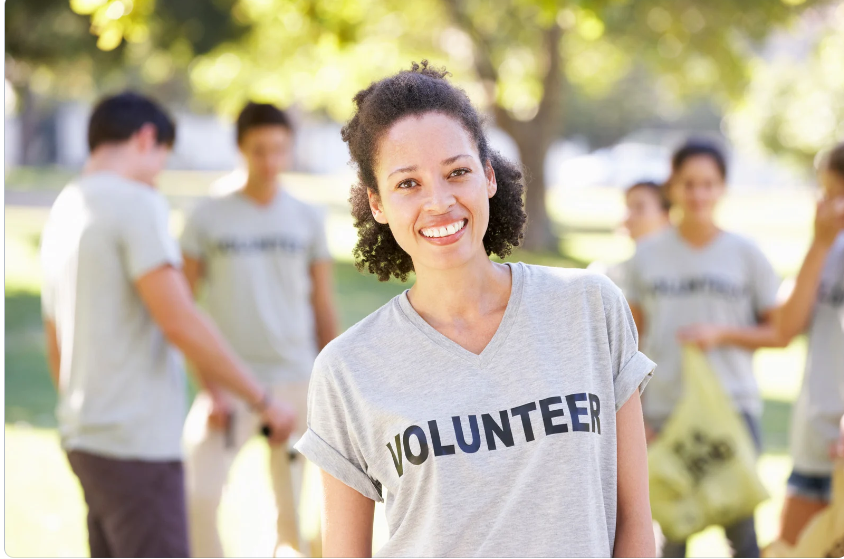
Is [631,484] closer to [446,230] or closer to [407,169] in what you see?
[446,230]

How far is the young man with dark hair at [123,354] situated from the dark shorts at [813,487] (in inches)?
99.9

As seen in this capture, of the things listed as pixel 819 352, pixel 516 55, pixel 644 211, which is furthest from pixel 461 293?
pixel 516 55

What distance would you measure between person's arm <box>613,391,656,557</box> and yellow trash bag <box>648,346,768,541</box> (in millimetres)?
1945

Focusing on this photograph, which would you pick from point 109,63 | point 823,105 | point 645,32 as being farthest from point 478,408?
point 823,105

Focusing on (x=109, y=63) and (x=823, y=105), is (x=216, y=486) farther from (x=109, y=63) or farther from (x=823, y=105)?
(x=823, y=105)

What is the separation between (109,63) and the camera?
45.4 feet

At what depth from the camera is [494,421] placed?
2.15m

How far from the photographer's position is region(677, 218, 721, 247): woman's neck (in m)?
4.90

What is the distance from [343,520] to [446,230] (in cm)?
A: 72

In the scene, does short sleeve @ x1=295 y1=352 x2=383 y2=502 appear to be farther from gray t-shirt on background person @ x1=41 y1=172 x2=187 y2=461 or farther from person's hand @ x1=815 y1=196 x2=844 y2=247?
person's hand @ x1=815 y1=196 x2=844 y2=247

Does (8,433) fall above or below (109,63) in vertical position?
below

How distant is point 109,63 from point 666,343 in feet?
36.7

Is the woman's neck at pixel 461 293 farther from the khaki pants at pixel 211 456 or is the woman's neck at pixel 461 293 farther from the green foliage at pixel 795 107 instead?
the green foliage at pixel 795 107

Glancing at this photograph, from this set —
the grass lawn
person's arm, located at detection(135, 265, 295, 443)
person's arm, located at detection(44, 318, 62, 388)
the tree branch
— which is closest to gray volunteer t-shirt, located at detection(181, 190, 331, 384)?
the grass lawn
